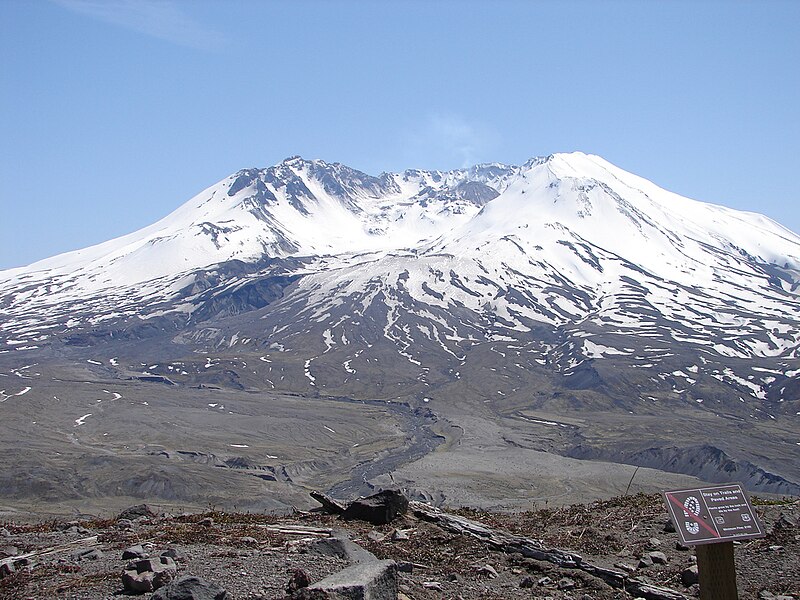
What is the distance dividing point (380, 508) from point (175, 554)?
16.4 feet

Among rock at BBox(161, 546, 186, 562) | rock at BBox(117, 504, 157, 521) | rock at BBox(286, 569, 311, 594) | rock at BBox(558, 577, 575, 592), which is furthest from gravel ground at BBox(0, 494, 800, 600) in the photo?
rock at BBox(117, 504, 157, 521)

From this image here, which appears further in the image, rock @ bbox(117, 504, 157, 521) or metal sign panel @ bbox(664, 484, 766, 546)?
rock @ bbox(117, 504, 157, 521)

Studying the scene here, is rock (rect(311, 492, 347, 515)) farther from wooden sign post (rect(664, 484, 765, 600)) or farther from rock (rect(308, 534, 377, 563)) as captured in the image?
wooden sign post (rect(664, 484, 765, 600))

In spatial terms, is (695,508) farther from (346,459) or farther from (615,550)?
(346,459)

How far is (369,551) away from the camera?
12602 millimetres

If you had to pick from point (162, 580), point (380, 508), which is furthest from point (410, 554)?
point (162, 580)

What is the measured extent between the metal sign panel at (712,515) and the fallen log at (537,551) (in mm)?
3262

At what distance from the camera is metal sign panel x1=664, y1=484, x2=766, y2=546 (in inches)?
321

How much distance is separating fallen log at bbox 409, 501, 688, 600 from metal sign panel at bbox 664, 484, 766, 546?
326 cm

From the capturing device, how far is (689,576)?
1177 cm

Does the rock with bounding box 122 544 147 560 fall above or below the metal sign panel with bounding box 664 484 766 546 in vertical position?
below

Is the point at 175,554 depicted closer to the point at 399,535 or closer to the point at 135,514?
the point at 399,535

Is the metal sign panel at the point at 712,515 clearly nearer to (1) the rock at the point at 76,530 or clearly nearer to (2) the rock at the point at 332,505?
(2) the rock at the point at 332,505

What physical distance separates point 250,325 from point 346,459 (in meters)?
108
